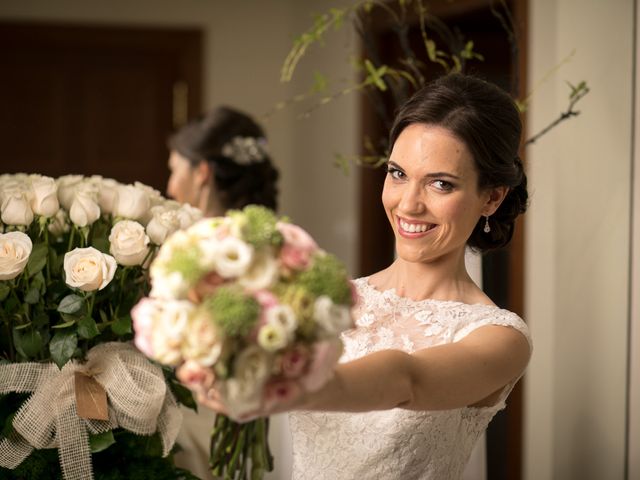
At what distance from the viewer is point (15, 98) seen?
17.9 feet

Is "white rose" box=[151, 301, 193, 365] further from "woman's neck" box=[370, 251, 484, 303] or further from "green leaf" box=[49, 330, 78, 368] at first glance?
"woman's neck" box=[370, 251, 484, 303]

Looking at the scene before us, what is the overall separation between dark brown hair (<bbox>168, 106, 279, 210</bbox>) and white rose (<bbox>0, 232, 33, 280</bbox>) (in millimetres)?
2019

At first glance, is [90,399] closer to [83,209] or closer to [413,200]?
[83,209]

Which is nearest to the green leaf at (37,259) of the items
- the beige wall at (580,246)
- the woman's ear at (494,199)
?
the woman's ear at (494,199)

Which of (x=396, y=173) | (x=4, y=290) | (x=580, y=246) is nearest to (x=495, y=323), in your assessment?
(x=396, y=173)

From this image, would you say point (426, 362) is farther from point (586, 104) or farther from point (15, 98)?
point (15, 98)

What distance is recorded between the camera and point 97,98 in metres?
5.57

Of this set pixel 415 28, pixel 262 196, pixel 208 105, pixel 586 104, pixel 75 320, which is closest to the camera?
pixel 75 320

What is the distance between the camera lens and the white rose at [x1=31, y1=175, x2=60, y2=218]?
150 cm

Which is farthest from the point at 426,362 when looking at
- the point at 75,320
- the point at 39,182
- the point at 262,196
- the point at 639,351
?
the point at 262,196

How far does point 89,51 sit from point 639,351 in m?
4.27

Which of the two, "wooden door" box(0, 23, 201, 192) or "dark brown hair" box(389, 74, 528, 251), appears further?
"wooden door" box(0, 23, 201, 192)

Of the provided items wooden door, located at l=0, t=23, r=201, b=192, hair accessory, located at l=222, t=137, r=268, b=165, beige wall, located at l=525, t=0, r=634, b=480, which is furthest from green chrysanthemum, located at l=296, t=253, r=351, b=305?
wooden door, located at l=0, t=23, r=201, b=192

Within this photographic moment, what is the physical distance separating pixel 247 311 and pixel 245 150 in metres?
2.75
